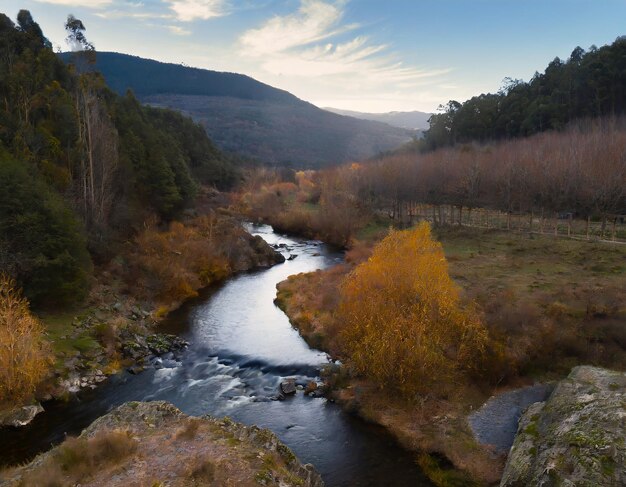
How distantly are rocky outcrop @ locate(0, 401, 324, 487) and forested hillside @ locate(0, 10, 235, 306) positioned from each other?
1664 centimetres

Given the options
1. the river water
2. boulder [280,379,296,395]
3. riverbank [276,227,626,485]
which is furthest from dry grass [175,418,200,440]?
riverbank [276,227,626,485]

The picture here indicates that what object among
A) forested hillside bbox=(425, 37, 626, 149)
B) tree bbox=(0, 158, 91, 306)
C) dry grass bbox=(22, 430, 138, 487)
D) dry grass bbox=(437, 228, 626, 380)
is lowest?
dry grass bbox=(22, 430, 138, 487)

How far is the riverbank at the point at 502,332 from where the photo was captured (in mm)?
21781

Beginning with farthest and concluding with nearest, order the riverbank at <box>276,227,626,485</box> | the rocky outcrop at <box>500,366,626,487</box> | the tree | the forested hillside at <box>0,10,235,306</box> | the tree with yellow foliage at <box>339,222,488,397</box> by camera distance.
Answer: the forested hillside at <box>0,10,235,306</box> → the tree → the tree with yellow foliage at <box>339,222,488,397</box> → the riverbank at <box>276,227,626,485</box> → the rocky outcrop at <box>500,366,626,487</box>

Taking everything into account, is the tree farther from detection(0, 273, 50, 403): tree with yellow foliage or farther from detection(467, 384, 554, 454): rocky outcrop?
detection(467, 384, 554, 454): rocky outcrop

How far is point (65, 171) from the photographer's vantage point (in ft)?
132

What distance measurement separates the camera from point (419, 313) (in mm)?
26094

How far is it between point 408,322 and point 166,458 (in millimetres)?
13901

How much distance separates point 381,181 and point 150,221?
38072 mm

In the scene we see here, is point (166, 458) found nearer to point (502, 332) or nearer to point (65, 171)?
point (502, 332)

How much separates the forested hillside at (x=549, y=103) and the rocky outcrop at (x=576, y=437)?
7028 cm

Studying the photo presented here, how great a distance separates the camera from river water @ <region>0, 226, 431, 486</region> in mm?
20344

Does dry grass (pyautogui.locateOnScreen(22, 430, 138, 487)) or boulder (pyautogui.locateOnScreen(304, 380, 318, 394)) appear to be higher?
dry grass (pyautogui.locateOnScreen(22, 430, 138, 487))

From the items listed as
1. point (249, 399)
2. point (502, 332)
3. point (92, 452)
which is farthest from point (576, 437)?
point (92, 452)
